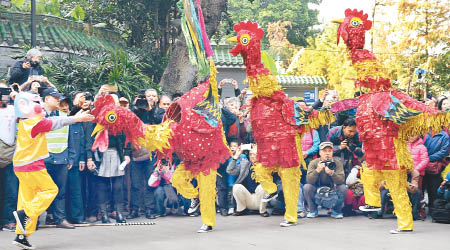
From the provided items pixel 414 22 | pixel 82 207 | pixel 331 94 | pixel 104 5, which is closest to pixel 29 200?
pixel 82 207

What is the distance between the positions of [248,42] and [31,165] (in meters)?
2.70

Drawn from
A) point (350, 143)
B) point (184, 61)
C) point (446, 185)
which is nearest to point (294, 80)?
point (184, 61)

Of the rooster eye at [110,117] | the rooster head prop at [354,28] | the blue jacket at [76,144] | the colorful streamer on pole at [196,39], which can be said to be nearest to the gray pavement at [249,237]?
the blue jacket at [76,144]

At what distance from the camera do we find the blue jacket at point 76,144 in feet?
24.4

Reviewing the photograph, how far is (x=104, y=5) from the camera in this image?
45.5 ft

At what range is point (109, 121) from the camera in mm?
6086

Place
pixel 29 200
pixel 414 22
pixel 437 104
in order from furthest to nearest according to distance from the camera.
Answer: pixel 414 22, pixel 437 104, pixel 29 200

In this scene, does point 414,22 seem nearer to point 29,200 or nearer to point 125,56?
point 125,56

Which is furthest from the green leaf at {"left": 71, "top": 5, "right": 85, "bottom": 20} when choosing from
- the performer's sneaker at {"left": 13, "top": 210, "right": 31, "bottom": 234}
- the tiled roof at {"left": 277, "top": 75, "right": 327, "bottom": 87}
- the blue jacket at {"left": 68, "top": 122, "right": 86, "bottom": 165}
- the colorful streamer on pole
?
the tiled roof at {"left": 277, "top": 75, "right": 327, "bottom": 87}

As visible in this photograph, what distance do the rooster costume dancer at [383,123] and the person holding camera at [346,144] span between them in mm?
1388

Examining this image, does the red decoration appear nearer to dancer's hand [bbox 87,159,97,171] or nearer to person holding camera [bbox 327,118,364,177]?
dancer's hand [bbox 87,159,97,171]

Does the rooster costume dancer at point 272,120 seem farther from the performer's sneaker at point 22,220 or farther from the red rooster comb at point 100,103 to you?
the performer's sneaker at point 22,220

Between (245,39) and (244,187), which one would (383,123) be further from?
(244,187)

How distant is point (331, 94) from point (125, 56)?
401 cm
